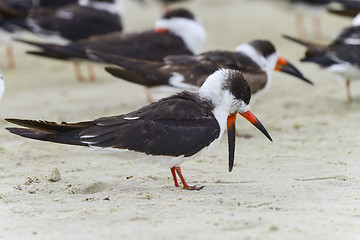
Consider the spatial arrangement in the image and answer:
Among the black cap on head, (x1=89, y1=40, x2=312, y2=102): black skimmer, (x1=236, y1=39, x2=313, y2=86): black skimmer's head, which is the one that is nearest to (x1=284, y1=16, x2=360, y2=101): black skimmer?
(x1=236, y1=39, x2=313, y2=86): black skimmer's head

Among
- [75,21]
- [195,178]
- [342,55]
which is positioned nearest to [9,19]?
[75,21]

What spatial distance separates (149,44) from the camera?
788cm

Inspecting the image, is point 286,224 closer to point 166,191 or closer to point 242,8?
point 166,191

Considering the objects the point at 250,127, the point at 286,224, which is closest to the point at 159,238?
the point at 286,224

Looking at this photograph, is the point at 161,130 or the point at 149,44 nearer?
the point at 161,130

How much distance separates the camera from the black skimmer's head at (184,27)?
8336 millimetres

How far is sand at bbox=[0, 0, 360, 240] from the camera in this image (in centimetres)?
359

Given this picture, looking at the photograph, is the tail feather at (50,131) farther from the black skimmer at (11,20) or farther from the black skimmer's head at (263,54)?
the black skimmer at (11,20)

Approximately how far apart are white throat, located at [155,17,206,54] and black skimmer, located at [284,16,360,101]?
4.91ft

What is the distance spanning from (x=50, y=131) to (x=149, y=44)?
12.2ft

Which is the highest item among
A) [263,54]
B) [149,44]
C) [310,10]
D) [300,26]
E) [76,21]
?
[263,54]

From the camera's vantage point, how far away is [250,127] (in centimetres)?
672

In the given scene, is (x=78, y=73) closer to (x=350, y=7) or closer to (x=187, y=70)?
(x=187, y=70)

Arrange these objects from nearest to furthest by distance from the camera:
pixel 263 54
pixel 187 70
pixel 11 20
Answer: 1. pixel 187 70
2. pixel 263 54
3. pixel 11 20
